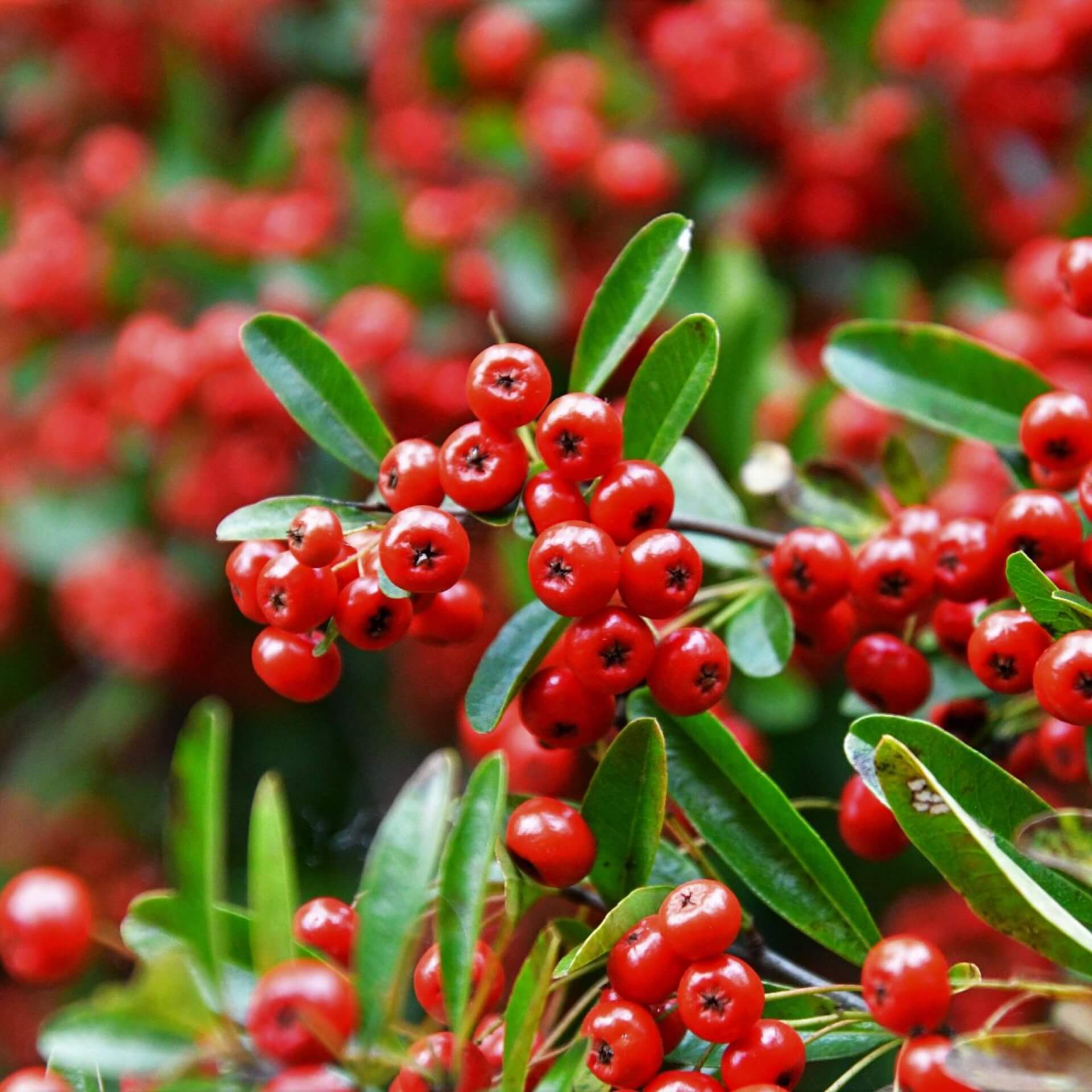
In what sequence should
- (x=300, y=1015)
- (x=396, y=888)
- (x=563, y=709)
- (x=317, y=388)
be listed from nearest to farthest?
(x=300, y=1015) → (x=396, y=888) → (x=563, y=709) → (x=317, y=388)

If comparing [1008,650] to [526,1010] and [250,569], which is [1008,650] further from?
[250,569]

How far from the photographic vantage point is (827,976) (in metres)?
2.86

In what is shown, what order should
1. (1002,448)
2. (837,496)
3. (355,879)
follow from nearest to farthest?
(1002,448), (837,496), (355,879)

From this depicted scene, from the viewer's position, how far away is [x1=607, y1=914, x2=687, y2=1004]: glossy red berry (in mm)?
1187

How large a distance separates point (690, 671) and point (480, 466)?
0.31 metres

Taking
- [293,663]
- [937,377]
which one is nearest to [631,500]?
[293,663]

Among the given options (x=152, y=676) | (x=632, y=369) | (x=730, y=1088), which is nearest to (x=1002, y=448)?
(x=730, y=1088)

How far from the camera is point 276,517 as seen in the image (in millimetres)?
1340

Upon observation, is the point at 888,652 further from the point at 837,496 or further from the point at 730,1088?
the point at 730,1088

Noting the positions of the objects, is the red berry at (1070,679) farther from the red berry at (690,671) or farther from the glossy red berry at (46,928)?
the glossy red berry at (46,928)

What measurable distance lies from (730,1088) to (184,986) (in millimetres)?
514

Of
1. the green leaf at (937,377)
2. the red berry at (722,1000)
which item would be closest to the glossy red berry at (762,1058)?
the red berry at (722,1000)

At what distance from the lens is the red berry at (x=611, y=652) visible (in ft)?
4.22

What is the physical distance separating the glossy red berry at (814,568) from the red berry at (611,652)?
29 centimetres
